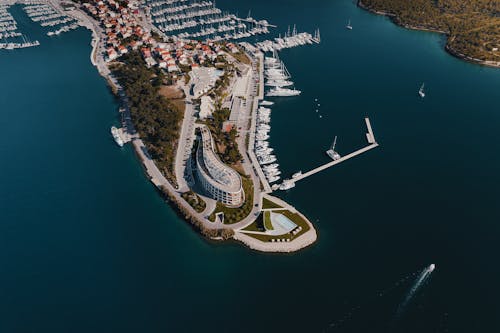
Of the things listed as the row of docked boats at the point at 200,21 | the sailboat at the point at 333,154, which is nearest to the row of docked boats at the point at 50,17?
the row of docked boats at the point at 200,21

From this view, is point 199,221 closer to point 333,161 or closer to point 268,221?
point 268,221

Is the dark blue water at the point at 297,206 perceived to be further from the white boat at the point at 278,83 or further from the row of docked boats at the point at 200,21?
the row of docked boats at the point at 200,21

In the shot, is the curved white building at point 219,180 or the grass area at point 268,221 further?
the curved white building at point 219,180

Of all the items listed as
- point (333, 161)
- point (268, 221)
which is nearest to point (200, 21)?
point (333, 161)

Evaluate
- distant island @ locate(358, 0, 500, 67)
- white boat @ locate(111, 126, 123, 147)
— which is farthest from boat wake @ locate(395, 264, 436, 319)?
distant island @ locate(358, 0, 500, 67)

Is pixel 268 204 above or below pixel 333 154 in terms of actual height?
below

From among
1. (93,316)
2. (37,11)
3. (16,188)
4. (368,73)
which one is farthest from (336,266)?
(37,11)
